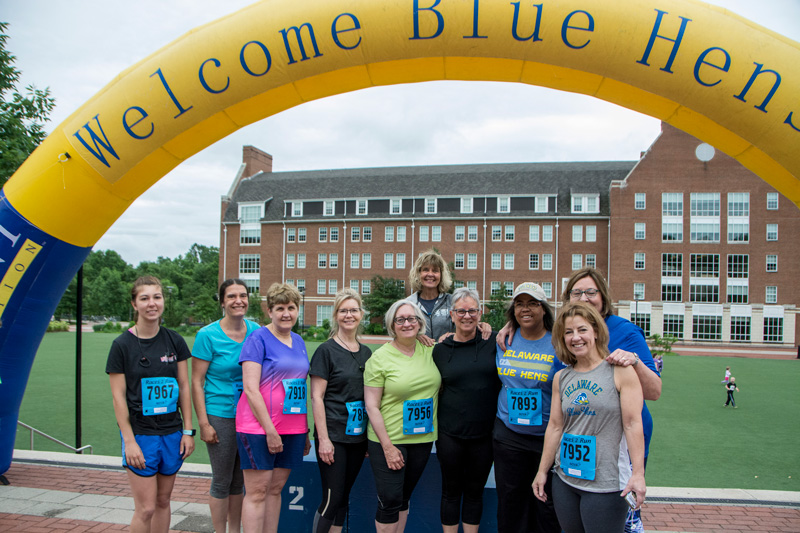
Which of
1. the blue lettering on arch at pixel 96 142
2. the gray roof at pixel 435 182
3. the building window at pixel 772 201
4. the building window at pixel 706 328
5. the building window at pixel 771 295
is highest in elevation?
the gray roof at pixel 435 182

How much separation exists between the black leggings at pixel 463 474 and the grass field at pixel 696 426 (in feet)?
14.0

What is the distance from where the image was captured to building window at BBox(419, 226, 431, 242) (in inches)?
1925

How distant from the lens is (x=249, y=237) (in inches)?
2078

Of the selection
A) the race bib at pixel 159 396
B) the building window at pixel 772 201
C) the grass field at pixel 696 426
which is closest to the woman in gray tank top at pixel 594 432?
the race bib at pixel 159 396

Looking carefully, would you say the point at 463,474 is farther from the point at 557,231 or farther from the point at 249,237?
the point at 249,237

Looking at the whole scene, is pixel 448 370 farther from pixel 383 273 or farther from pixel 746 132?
pixel 383 273

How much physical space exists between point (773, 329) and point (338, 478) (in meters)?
48.0

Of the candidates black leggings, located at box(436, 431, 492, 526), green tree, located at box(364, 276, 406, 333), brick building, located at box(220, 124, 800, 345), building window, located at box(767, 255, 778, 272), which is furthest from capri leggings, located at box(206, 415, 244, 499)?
building window, located at box(767, 255, 778, 272)

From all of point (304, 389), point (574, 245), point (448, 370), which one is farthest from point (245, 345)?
point (574, 245)

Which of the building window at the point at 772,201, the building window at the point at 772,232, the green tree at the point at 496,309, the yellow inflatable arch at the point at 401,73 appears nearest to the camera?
the yellow inflatable arch at the point at 401,73

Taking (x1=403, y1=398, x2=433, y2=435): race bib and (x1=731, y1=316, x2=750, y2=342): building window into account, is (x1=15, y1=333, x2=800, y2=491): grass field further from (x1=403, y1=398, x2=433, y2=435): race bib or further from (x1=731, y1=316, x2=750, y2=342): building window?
(x1=731, y1=316, x2=750, y2=342): building window

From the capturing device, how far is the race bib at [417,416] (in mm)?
3754

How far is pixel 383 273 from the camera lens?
49188 millimetres

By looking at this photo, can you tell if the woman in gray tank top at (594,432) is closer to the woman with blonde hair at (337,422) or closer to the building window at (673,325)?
the woman with blonde hair at (337,422)
